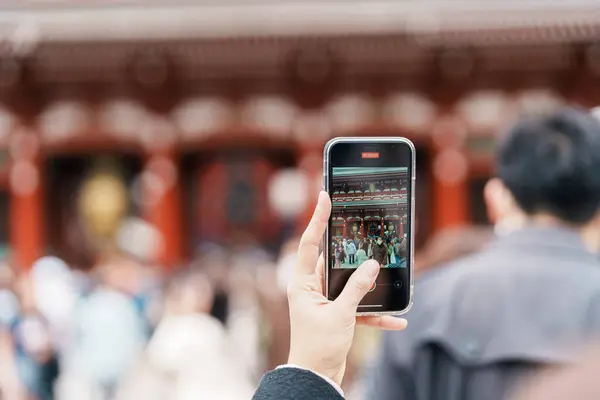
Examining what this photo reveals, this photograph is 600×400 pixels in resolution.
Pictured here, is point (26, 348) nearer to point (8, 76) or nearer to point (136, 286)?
point (136, 286)

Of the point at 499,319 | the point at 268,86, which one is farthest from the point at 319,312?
the point at 268,86

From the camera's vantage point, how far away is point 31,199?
30.0ft

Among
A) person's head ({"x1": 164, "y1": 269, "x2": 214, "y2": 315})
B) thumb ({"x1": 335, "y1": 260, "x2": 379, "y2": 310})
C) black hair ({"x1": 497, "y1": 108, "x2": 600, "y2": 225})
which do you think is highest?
black hair ({"x1": 497, "y1": 108, "x2": 600, "y2": 225})

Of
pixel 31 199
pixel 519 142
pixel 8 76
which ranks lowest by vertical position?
pixel 31 199

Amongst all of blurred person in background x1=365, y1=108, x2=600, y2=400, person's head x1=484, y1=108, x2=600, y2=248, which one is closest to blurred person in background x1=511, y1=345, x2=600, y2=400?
blurred person in background x1=365, y1=108, x2=600, y2=400

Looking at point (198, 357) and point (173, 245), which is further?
point (173, 245)

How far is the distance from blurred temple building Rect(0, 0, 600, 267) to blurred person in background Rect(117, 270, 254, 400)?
4.26m

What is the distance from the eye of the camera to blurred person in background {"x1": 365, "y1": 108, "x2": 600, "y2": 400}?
158cm

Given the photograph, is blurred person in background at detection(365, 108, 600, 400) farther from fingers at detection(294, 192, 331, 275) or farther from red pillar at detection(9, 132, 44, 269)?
red pillar at detection(9, 132, 44, 269)

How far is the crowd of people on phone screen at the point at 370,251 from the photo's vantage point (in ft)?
3.84

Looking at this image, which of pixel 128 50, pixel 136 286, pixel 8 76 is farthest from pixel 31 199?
pixel 136 286

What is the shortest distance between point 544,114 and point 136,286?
4.66 meters

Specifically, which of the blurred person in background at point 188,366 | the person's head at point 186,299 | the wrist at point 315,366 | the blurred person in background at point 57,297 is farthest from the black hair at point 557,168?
the blurred person in background at point 57,297

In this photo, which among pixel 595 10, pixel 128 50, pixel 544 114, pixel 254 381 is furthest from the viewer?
pixel 128 50
